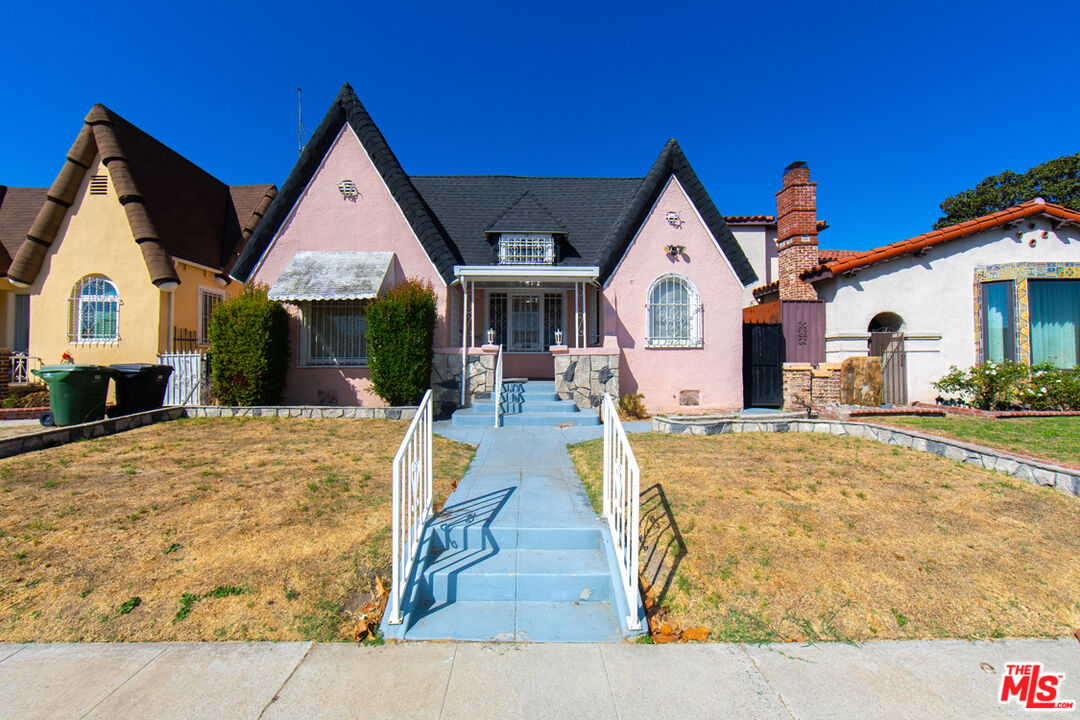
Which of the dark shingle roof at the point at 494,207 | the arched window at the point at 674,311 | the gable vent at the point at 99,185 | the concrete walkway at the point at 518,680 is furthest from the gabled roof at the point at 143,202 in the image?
the concrete walkway at the point at 518,680

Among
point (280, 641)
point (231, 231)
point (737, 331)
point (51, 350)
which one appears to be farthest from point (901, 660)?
point (231, 231)

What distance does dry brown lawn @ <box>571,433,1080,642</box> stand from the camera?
3.68m

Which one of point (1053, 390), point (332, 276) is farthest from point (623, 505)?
point (1053, 390)

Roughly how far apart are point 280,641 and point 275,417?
8.43 metres

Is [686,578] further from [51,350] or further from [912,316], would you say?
[51,350]

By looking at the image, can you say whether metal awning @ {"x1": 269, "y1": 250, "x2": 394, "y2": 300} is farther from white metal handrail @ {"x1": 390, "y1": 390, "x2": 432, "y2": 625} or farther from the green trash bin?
white metal handrail @ {"x1": 390, "y1": 390, "x2": 432, "y2": 625}

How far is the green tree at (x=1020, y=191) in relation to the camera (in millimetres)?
32281

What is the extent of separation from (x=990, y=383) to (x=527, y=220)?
11.9 metres

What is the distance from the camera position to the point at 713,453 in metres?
7.64

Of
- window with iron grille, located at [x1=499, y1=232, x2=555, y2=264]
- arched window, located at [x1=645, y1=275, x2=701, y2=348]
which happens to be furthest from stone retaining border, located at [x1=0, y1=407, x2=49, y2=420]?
arched window, located at [x1=645, y1=275, x2=701, y2=348]

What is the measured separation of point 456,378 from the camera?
11.8 m

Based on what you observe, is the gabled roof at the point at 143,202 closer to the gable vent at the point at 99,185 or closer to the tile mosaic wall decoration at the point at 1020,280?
the gable vent at the point at 99,185

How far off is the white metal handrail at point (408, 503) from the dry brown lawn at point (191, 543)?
0.32 meters

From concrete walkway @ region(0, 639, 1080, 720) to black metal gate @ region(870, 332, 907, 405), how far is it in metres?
11.2
